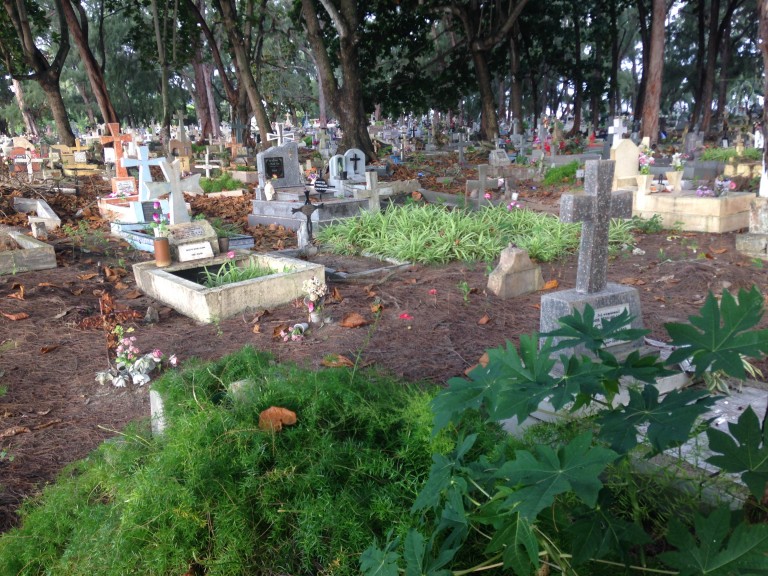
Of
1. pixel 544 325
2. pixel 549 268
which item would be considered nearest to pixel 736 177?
pixel 549 268

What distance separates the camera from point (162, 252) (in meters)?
7.04

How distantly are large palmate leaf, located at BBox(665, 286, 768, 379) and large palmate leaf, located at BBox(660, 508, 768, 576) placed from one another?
353 millimetres

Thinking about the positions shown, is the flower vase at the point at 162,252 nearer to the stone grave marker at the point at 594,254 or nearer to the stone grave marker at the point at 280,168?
the stone grave marker at the point at 594,254

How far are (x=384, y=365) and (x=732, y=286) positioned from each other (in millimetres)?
3907

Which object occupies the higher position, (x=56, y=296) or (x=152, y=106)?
(x=152, y=106)

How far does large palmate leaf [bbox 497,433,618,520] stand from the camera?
128 centimetres

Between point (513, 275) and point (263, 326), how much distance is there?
2.54m

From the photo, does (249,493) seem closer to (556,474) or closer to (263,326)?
(556,474)

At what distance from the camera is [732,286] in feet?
20.4

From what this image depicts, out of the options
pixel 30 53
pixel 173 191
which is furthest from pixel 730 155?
pixel 30 53

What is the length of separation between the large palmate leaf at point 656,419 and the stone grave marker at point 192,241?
6479mm

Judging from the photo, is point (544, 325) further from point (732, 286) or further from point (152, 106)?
point (152, 106)

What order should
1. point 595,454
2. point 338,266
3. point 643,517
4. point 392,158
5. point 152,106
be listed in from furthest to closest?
point 152,106, point 392,158, point 338,266, point 643,517, point 595,454

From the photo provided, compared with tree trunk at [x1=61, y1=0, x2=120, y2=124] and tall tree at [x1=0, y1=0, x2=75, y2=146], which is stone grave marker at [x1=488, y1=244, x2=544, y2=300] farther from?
tall tree at [x1=0, y1=0, x2=75, y2=146]
